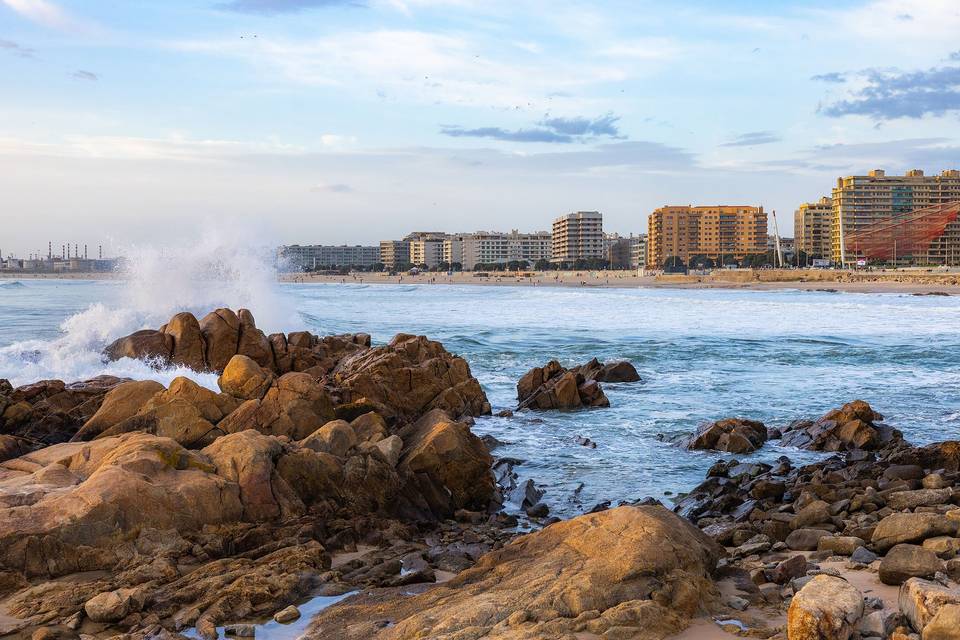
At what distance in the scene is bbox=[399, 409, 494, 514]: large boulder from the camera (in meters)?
9.02

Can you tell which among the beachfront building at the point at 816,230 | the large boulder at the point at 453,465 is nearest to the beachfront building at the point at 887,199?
the beachfront building at the point at 816,230

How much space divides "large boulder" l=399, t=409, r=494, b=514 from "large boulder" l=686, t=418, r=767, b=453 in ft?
14.3

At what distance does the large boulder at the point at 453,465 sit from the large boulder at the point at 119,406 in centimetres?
321

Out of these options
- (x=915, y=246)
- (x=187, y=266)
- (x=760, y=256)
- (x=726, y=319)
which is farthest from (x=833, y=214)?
(x=187, y=266)

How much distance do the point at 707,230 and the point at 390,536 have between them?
167m

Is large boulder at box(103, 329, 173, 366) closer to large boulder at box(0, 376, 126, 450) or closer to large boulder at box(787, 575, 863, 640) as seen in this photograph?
large boulder at box(0, 376, 126, 450)

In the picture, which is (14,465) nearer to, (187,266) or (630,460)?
(630,460)

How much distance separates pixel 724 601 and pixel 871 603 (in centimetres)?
88

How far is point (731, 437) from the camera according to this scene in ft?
40.2

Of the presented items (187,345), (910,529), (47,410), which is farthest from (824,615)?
(187,345)

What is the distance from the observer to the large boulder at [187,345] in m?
14.6

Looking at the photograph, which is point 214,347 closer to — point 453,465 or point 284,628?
point 453,465

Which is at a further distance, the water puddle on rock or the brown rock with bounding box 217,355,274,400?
the brown rock with bounding box 217,355,274,400

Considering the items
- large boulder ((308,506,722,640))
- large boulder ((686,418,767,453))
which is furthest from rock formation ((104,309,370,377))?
large boulder ((308,506,722,640))
